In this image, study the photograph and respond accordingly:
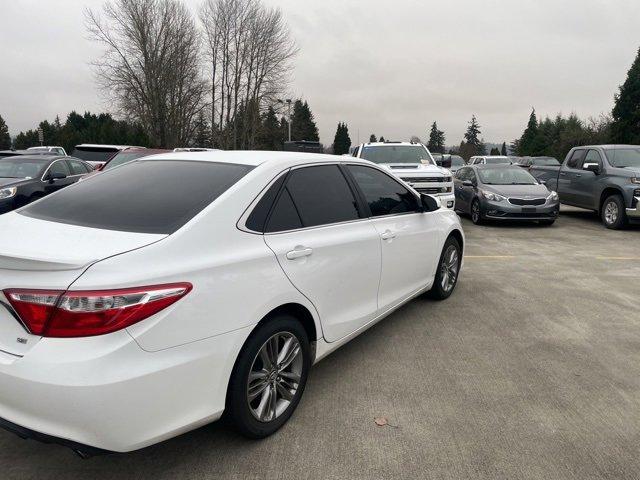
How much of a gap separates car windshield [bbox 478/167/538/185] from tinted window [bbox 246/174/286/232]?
33.6 ft

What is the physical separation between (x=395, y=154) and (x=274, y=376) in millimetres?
9557

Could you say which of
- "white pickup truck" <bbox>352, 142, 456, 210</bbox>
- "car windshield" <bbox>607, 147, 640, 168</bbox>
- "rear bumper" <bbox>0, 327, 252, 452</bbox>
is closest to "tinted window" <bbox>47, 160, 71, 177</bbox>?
"white pickup truck" <bbox>352, 142, 456, 210</bbox>

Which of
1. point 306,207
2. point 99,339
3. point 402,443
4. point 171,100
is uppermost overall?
point 171,100

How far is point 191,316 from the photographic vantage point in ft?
7.25

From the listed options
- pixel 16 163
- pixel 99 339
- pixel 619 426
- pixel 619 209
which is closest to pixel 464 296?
pixel 619 426

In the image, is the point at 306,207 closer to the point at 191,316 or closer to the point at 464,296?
the point at 191,316

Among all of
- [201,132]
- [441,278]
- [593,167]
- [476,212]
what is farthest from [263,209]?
[201,132]

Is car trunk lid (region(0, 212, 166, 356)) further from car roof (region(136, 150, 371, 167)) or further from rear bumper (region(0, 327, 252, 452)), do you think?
car roof (region(136, 150, 371, 167))

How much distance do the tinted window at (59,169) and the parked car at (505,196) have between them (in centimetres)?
977

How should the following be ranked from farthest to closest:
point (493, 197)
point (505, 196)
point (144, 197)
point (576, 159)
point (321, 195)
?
1. point (576, 159)
2. point (493, 197)
3. point (505, 196)
4. point (321, 195)
5. point (144, 197)

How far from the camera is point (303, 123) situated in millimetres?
91938

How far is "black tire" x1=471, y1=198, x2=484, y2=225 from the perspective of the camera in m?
11.8

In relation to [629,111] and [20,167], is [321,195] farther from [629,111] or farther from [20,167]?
[629,111]

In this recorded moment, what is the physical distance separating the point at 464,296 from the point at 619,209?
730 centimetres
